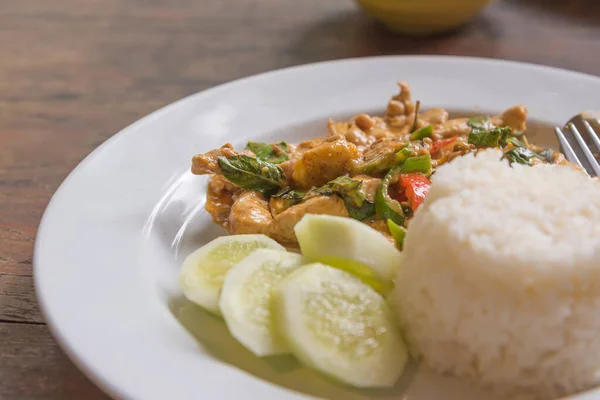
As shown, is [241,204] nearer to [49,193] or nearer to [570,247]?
[49,193]

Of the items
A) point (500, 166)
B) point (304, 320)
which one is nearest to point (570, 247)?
point (500, 166)

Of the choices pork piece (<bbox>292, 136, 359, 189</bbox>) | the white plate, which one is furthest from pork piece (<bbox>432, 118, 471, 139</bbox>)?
pork piece (<bbox>292, 136, 359, 189</bbox>)

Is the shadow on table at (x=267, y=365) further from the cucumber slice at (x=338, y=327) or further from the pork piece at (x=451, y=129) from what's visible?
the pork piece at (x=451, y=129)

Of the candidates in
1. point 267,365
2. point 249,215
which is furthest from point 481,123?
point 267,365

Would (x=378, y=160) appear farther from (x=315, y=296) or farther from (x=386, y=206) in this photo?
(x=315, y=296)

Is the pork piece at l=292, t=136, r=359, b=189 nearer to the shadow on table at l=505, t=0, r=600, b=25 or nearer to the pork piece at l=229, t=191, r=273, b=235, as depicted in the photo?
the pork piece at l=229, t=191, r=273, b=235

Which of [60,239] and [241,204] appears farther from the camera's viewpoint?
[241,204]
